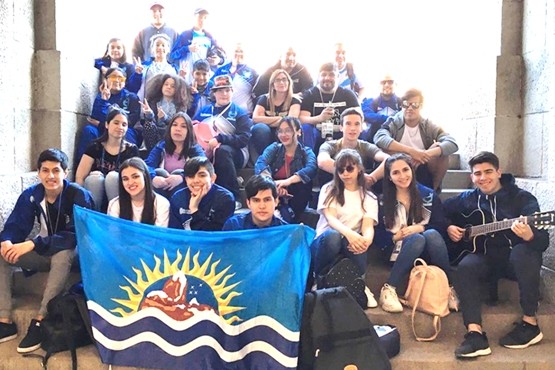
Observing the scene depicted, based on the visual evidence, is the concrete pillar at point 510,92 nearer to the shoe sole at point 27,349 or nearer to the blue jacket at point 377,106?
the blue jacket at point 377,106

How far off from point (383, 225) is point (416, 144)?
1163 millimetres

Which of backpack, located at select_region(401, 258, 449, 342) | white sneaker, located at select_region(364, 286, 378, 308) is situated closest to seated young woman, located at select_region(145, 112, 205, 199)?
white sneaker, located at select_region(364, 286, 378, 308)

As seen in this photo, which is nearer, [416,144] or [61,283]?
[61,283]

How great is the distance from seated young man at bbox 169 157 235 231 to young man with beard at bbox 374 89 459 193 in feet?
5.48

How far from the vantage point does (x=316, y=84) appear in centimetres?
557

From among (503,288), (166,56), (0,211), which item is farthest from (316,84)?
(0,211)

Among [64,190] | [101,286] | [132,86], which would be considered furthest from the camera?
[132,86]

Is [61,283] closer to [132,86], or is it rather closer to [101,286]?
[101,286]

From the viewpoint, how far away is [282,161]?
15.3 ft

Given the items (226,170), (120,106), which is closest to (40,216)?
(226,170)

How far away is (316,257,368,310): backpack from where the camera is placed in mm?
3506

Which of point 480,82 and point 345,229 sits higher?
point 480,82

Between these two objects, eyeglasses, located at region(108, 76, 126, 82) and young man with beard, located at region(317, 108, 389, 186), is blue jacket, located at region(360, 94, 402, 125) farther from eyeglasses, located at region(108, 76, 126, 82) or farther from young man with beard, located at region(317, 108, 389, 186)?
eyeglasses, located at region(108, 76, 126, 82)

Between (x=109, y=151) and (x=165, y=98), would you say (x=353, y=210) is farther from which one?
(x=165, y=98)
